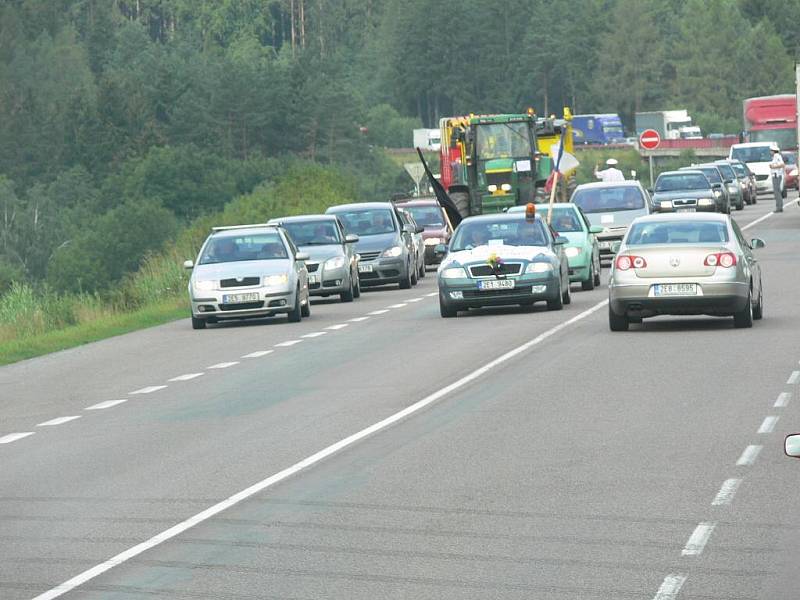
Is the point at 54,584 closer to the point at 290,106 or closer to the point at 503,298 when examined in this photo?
the point at 503,298

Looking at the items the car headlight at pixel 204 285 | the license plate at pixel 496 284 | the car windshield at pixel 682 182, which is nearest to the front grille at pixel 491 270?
the license plate at pixel 496 284

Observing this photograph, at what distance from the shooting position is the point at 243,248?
31.7m

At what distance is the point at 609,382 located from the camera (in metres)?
18.9

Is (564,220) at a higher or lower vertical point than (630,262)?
lower

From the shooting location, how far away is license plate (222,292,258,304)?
2994 cm

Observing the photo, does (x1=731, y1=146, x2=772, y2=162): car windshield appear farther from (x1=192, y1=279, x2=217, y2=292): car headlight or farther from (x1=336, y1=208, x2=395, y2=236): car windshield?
(x1=192, y1=279, x2=217, y2=292): car headlight

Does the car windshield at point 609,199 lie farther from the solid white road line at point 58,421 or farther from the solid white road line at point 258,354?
the solid white road line at point 58,421

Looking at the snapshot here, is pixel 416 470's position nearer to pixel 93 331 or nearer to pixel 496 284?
pixel 496 284

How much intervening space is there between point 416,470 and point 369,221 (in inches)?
1097

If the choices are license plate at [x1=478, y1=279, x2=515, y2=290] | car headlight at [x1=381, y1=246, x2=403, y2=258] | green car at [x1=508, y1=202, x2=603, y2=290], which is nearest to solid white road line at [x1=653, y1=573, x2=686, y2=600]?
license plate at [x1=478, y1=279, x2=515, y2=290]

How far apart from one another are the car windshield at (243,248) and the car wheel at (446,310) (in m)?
2.87

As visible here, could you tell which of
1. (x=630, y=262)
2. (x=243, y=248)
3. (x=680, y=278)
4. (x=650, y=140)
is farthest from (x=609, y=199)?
(x=650, y=140)

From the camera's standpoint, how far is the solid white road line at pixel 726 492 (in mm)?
11609

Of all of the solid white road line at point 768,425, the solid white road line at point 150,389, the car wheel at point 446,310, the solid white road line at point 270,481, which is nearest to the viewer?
the solid white road line at point 270,481
